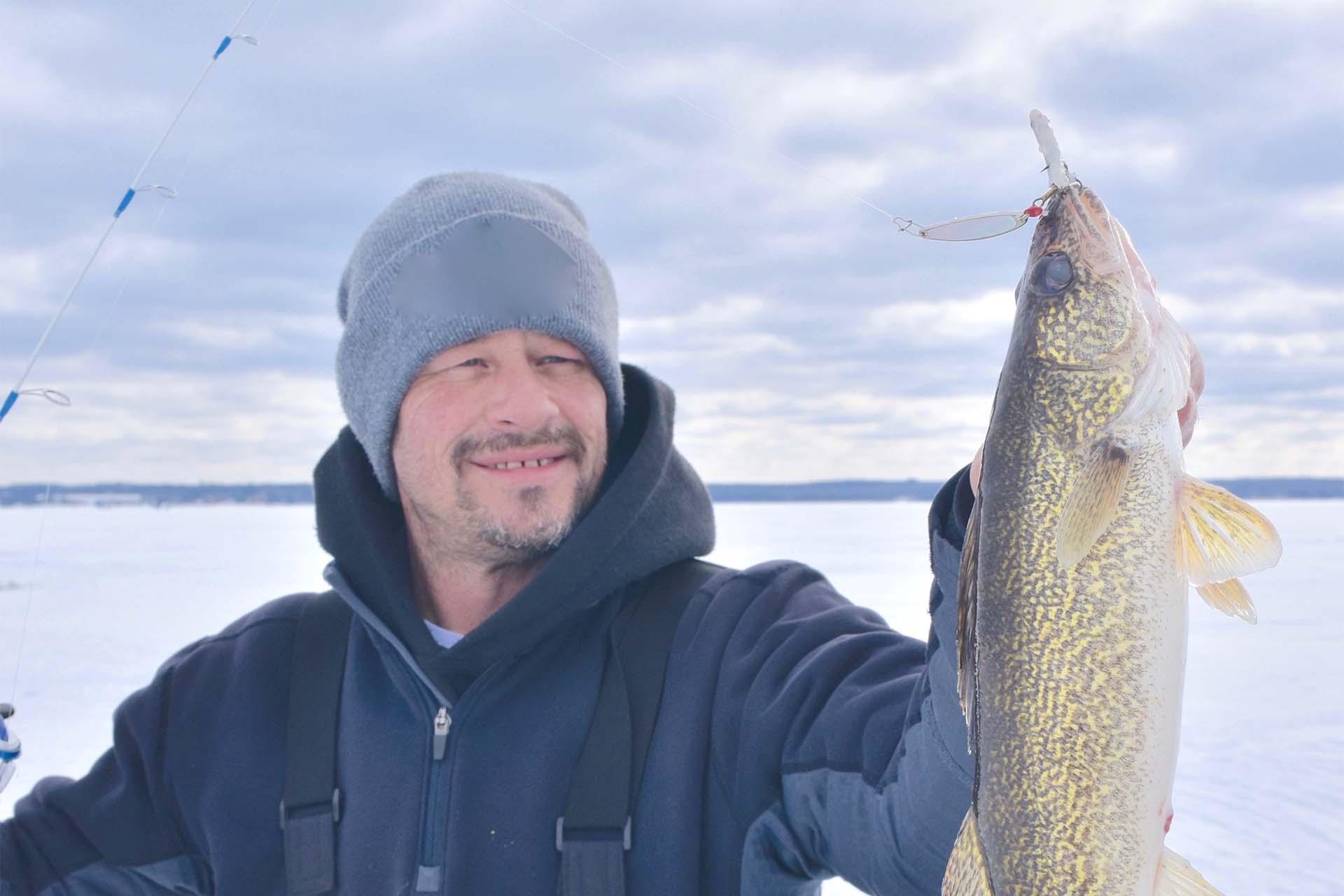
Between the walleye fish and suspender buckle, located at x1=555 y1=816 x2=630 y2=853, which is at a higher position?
the walleye fish

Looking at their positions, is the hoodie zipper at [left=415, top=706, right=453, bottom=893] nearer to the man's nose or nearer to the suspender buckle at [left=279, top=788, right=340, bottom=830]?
the suspender buckle at [left=279, top=788, right=340, bottom=830]

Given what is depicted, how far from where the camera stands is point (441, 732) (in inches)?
104

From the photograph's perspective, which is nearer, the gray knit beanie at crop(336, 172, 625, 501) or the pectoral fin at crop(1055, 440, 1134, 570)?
the pectoral fin at crop(1055, 440, 1134, 570)

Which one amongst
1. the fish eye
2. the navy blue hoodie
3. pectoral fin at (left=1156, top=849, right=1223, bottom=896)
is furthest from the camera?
the navy blue hoodie

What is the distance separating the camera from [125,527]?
42.0 m

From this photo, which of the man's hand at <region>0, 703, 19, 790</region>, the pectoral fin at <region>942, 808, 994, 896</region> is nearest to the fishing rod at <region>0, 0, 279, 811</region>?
the man's hand at <region>0, 703, 19, 790</region>

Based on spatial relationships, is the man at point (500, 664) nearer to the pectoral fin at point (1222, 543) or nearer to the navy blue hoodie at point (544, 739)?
the navy blue hoodie at point (544, 739)

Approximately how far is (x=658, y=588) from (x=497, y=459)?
559 millimetres

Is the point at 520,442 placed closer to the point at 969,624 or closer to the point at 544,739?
the point at 544,739

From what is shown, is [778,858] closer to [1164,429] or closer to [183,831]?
[1164,429]

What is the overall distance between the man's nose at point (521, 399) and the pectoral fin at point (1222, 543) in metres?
1.68

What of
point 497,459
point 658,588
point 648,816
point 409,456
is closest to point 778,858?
point 648,816

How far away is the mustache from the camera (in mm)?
2957

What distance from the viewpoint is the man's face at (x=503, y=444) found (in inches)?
116
